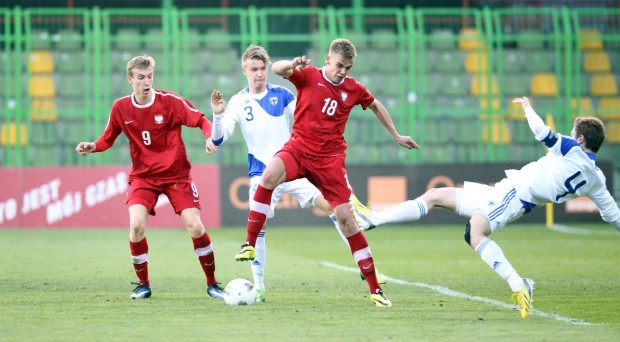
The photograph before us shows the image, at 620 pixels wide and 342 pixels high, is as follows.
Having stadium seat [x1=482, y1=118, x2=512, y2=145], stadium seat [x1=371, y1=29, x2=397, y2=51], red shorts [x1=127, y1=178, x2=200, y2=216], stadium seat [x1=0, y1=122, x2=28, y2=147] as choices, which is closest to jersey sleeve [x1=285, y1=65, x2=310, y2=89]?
red shorts [x1=127, y1=178, x2=200, y2=216]

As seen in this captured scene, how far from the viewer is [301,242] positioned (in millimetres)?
18422

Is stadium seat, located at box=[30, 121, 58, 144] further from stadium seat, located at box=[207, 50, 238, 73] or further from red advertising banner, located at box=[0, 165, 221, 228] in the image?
stadium seat, located at box=[207, 50, 238, 73]

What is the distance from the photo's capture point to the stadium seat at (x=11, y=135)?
2247 cm

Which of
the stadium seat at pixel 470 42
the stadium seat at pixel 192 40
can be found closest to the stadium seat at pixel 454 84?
the stadium seat at pixel 470 42

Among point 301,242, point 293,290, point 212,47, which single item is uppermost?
point 212,47

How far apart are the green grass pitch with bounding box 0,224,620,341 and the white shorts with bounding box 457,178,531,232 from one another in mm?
755

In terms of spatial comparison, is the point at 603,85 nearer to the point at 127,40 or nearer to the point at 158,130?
the point at 127,40

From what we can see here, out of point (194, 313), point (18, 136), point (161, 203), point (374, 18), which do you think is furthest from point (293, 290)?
point (374, 18)

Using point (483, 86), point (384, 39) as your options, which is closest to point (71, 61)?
point (384, 39)

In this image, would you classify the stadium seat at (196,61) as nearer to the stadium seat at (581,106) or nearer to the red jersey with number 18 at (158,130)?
the stadium seat at (581,106)

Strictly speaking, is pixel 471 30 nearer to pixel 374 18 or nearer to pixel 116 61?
pixel 374 18

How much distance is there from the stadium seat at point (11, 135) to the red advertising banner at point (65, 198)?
121 centimetres

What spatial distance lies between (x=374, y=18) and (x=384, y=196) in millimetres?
5900

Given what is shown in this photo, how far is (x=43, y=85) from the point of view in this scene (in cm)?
2386
